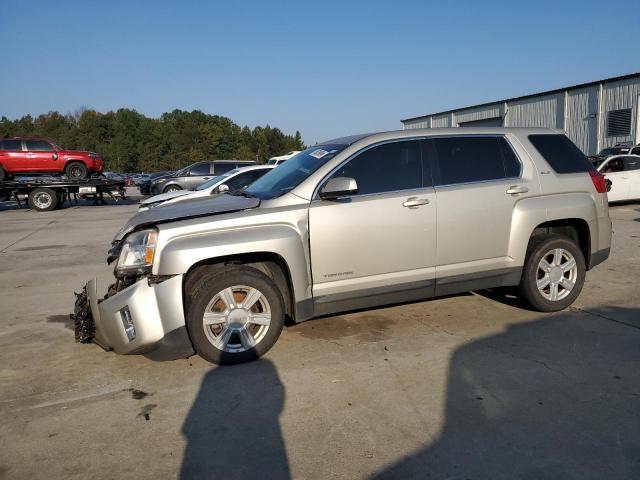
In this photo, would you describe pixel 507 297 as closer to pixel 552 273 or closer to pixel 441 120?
pixel 552 273

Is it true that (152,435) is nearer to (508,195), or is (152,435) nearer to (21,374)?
(21,374)

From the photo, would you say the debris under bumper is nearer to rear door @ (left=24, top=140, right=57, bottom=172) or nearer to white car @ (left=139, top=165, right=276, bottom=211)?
white car @ (left=139, top=165, right=276, bottom=211)

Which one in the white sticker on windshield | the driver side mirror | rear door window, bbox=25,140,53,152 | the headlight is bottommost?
the headlight

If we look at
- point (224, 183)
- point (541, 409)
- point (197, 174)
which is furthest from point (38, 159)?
point (541, 409)

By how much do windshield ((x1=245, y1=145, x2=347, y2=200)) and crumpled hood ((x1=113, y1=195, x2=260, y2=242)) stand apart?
0.22 meters

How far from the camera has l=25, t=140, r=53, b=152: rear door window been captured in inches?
828

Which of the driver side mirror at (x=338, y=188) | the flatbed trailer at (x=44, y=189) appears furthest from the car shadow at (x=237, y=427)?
the flatbed trailer at (x=44, y=189)

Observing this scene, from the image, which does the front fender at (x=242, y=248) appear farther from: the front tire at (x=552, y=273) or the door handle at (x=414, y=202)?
the front tire at (x=552, y=273)

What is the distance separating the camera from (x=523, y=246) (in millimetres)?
4977

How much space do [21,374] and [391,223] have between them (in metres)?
3.26

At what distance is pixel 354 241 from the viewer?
14.3 feet

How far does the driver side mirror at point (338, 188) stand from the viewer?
4.17 metres

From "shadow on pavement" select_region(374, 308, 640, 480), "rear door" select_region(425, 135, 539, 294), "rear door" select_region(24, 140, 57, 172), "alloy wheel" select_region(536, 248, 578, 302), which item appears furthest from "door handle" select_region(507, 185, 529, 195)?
"rear door" select_region(24, 140, 57, 172)

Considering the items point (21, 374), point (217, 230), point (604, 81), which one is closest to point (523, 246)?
point (217, 230)
